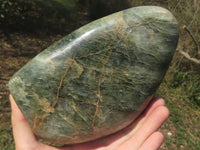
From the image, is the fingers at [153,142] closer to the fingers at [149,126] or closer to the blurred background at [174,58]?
the fingers at [149,126]

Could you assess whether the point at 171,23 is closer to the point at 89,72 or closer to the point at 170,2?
the point at 89,72

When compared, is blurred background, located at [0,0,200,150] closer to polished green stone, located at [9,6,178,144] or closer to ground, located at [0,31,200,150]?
ground, located at [0,31,200,150]

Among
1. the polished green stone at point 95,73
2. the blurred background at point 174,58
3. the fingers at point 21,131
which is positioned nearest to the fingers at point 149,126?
the polished green stone at point 95,73

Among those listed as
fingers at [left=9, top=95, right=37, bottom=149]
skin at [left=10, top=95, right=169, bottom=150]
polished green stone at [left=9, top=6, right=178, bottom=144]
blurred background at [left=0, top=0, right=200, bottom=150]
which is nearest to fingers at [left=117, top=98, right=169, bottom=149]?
skin at [left=10, top=95, right=169, bottom=150]

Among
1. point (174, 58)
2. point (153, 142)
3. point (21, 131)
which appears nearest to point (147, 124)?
point (153, 142)

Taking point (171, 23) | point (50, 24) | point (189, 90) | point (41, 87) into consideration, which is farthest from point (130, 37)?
point (50, 24)
